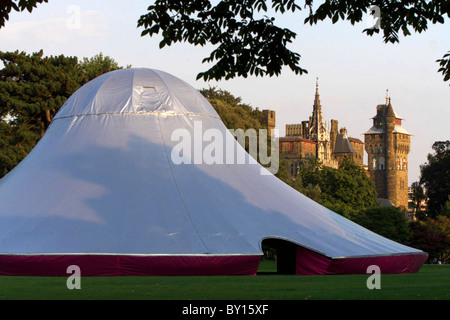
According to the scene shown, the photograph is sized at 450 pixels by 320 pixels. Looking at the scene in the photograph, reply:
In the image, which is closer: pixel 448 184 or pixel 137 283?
pixel 137 283

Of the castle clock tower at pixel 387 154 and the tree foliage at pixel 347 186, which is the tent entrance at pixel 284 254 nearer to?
the tree foliage at pixel 347 186

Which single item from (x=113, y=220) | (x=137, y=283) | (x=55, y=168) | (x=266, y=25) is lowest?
(x=137, y=283)

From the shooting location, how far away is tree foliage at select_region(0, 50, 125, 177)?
47312mm

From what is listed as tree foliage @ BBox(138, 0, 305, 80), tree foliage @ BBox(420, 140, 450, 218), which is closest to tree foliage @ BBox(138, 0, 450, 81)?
tree foliage @ BBox(138, 0, 305, 80)

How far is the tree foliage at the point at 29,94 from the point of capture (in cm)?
4731

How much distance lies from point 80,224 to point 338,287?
298 inches

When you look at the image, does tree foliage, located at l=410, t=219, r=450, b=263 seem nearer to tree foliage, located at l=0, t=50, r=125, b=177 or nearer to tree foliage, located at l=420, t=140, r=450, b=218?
tree foliage, located at l=0, t=50, r=125, b=177

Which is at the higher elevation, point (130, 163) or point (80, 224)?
point (130, 163)

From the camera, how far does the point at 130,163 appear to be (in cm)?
2255

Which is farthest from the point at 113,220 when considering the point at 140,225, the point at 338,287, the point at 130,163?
the point at 338,287

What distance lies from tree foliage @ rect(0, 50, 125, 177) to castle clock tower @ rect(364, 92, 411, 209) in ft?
458

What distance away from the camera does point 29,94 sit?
48.7 meters

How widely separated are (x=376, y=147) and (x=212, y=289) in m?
180
